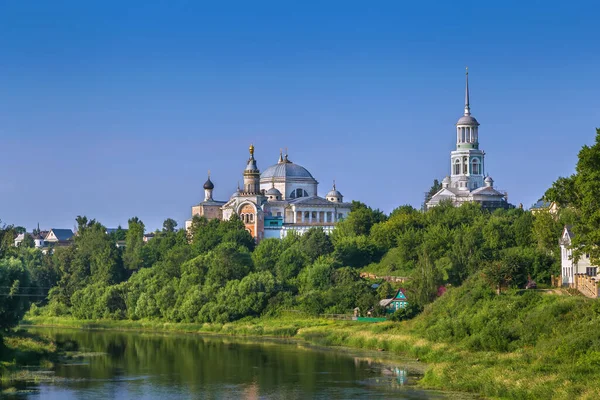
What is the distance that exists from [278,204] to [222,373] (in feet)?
199

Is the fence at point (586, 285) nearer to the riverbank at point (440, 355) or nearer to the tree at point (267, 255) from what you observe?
the riverbank at point (440, 355)

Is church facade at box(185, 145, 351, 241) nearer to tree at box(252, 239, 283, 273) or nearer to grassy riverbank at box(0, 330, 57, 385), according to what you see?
tree at box(252, 239, 283, 273)

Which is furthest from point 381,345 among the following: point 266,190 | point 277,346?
point 266,190

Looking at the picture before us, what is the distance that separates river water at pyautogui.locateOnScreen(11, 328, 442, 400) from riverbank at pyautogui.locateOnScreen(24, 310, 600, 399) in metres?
1.29

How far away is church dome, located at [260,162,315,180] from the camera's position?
4539 inches

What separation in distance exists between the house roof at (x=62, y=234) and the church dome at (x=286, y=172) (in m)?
45.2

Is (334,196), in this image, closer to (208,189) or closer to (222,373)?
(208,189)

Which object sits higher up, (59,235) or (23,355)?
(59,235)

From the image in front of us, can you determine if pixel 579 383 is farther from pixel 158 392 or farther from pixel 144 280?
pixel 144 280

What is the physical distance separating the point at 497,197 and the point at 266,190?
22634 mm

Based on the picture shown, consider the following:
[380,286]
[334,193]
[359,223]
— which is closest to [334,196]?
[334,193]

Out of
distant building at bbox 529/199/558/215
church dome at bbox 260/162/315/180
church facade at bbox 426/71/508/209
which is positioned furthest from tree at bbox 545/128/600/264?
church dome at bbox 260/162/315/180

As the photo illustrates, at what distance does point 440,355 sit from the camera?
154 ft

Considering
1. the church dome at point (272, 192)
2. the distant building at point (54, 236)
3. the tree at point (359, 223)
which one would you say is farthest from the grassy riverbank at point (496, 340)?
the distant building at point (54, 236)
